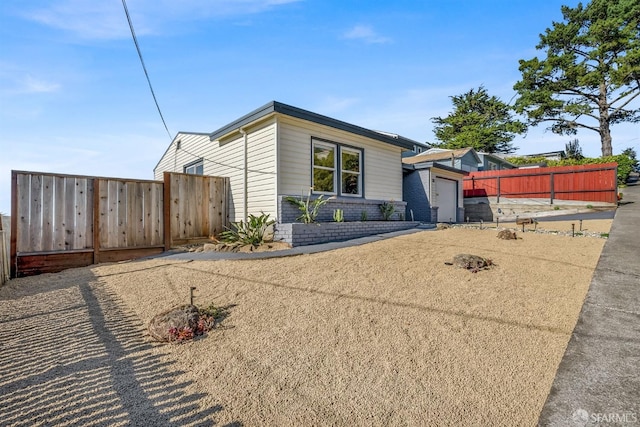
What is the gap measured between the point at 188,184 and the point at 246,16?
14.6 ft

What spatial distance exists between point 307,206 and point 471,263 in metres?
4.16

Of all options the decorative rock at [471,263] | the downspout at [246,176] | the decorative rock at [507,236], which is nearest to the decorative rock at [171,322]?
the decorative rock at [471,263]

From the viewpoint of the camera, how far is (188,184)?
8.14m

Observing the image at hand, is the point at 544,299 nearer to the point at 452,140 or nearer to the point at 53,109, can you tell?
the point at 53,109

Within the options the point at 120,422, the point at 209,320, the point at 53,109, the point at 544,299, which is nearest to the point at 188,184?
the point at 53,109

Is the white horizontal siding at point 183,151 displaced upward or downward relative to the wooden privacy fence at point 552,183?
upward

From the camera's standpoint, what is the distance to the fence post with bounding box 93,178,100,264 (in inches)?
262

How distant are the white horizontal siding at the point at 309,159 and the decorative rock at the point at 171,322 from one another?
4.75 m

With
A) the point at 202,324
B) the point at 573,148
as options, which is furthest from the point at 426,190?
the point at 573,148

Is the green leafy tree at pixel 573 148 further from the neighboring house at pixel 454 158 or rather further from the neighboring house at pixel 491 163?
the neighboring house at pixel 454 158

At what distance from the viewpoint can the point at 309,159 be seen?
→ 8570 millimetres

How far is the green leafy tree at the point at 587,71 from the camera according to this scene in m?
20.3

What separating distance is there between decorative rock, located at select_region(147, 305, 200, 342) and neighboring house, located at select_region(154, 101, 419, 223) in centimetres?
444
